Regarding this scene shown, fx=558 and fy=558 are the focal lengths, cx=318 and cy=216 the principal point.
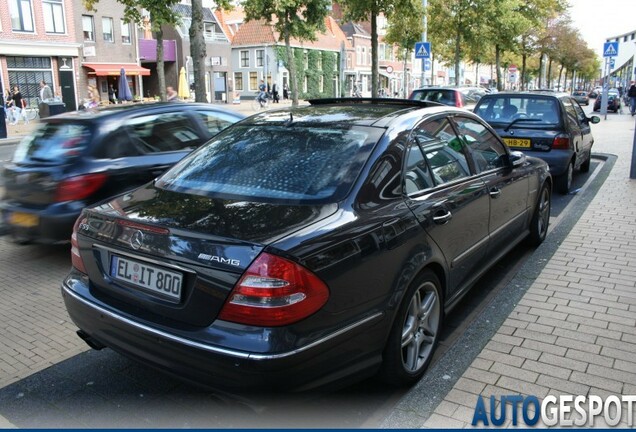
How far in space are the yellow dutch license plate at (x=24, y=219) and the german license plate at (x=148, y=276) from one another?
301 cm

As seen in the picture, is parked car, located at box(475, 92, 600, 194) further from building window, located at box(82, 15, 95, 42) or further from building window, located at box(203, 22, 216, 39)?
building window, located at box(203, 22, 216, 39)

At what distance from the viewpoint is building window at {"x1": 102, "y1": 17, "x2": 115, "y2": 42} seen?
1427 inches

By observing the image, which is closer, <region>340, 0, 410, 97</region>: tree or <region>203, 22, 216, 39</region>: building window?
<region>340, 0, 410, 97</region>: tree

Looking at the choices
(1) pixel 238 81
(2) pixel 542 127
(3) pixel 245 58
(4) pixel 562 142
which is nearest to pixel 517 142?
(2) pixel 542 127

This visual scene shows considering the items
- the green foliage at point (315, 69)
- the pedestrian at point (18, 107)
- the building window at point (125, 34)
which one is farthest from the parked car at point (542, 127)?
the green foliage at point (315, 69)

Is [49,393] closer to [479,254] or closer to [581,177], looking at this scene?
[479,254]

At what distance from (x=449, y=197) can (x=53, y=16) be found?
35.0 m

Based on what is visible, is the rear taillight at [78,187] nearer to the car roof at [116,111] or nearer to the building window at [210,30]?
the car roof at [116,111]

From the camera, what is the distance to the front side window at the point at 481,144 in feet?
14.6

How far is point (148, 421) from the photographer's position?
301 centimetres

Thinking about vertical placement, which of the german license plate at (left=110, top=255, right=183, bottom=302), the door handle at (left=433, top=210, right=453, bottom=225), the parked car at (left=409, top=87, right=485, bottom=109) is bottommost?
the german license plate at (left=110, top=255, right=183, bottom=302)

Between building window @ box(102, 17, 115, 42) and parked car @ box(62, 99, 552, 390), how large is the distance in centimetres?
3668

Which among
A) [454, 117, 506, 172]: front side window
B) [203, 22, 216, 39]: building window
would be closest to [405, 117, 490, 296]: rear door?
[454, 117, 506, 172]: front side window

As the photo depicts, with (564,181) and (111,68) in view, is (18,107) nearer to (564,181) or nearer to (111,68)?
(111,68)
